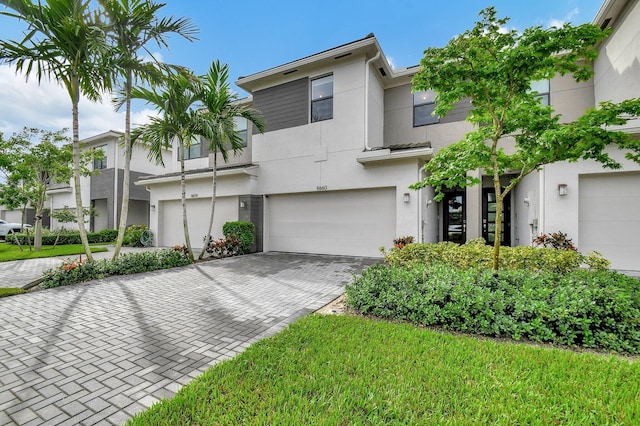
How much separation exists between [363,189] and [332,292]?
16.4 ft

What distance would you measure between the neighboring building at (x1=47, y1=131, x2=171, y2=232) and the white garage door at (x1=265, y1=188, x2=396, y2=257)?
392 inches

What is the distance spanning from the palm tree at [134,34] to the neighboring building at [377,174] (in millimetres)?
4184

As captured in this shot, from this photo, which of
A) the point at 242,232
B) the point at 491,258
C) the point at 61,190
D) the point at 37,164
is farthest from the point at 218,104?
the point at 61,190

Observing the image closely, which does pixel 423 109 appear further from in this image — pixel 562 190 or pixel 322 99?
pixel 562 190

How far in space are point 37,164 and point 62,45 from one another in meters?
9.02

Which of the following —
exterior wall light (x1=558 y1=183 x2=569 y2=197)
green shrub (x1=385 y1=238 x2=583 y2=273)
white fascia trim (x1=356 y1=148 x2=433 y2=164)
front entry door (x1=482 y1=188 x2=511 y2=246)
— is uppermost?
white fascia trim (x1=356 y1=148 x2=433 y2=164)

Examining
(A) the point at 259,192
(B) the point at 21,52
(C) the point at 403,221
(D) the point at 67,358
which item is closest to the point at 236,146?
(A) the point at 259,192

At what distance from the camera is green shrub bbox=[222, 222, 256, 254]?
10.5 metres

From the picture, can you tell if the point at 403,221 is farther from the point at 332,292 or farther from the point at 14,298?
the point at 14,298

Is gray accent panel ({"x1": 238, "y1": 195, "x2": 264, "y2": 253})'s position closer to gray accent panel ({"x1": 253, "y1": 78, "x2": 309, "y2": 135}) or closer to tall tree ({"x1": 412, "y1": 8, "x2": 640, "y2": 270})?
gray accent panel ({"x1": 253, "y1": 78, "x2": 309, "y2": 135})

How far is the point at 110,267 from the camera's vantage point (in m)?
6.98

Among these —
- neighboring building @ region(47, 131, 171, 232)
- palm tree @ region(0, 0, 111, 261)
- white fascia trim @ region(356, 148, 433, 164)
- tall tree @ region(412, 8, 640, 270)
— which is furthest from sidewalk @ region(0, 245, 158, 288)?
tall tree @ region(412, 8, 640, 270)

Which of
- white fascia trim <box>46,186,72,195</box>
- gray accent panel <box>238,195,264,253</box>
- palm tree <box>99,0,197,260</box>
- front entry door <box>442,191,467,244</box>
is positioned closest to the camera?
palm tree <box>99,0,197,260</box>

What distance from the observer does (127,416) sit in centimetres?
210
